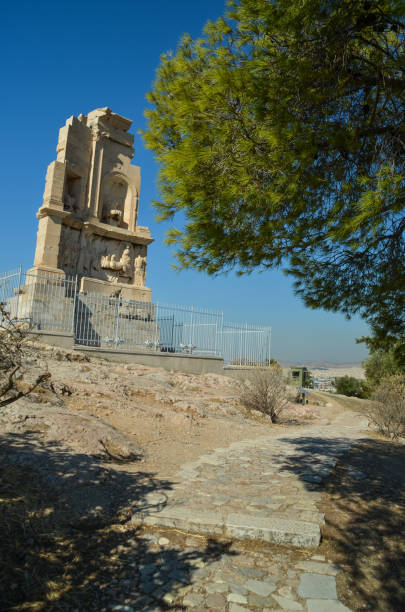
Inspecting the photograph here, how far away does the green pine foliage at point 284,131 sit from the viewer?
352 centimetres

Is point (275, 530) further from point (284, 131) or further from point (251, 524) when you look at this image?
point (284, 131)

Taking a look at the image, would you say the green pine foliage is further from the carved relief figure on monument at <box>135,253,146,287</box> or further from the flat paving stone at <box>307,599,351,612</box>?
the carved relief figure on monument at <box>135,253,146,287</box>

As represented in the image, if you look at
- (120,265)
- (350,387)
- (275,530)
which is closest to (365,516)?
(275,530)

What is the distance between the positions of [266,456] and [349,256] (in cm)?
313

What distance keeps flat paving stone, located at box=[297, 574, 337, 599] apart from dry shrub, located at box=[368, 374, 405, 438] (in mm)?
7486

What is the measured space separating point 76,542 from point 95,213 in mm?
14987

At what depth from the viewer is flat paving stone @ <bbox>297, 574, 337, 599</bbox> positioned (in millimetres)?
2693

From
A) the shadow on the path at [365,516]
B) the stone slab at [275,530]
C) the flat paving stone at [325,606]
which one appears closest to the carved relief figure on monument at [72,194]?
the shadow on the path at [365,516]

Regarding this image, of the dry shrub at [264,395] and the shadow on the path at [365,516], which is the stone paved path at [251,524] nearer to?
the shadow on the path at [365,516]

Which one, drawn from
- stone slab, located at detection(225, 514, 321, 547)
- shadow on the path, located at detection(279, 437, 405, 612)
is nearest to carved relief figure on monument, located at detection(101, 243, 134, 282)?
shadow on the path, located at detection(279, 437, 405, 612)

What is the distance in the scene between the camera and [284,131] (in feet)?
11.5

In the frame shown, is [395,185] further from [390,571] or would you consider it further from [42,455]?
[42,455]

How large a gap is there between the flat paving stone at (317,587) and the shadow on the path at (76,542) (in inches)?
25.3

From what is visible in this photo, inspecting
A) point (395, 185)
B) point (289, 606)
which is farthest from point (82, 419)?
point (395, 185)
